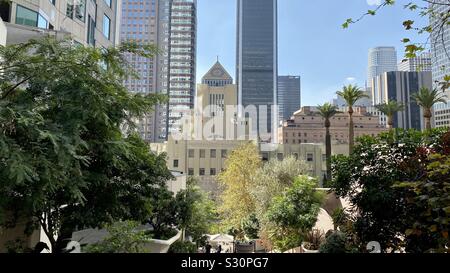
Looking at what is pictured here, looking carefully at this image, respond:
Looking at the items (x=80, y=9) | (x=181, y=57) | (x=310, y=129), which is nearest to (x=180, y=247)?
(x=80, y=9)

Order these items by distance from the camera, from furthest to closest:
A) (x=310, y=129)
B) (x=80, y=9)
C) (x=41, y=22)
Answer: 1. (x=310, y=129)
2. (x=80, y=9)
3. (x=41, y=22)

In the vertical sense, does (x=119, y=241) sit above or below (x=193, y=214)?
above

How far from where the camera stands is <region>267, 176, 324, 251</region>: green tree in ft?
51.5

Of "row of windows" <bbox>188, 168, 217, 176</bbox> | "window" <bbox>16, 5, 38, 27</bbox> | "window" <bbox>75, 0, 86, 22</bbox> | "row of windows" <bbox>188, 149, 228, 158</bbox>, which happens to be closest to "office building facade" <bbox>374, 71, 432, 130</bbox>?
"row of windows" <bbox>188, 149, 228, 158</bbox>

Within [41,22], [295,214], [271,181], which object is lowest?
[295,214]

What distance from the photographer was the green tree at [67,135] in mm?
4734

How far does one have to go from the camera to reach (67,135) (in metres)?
5.09

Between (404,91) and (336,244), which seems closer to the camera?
(336,244)

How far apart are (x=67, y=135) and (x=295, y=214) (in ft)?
41.8

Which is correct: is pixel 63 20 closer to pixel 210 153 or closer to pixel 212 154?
pixel 210 153

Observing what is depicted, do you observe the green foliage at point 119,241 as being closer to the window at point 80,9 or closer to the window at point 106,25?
the window at point 80,9

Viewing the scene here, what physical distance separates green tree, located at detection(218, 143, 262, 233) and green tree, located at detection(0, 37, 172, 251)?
20.7 metres

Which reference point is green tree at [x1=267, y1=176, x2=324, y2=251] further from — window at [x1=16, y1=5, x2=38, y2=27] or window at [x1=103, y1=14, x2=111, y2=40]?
window at [x1=103, y1=14, x2=111, y2=40]

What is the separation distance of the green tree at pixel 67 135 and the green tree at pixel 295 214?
29.6 ft
